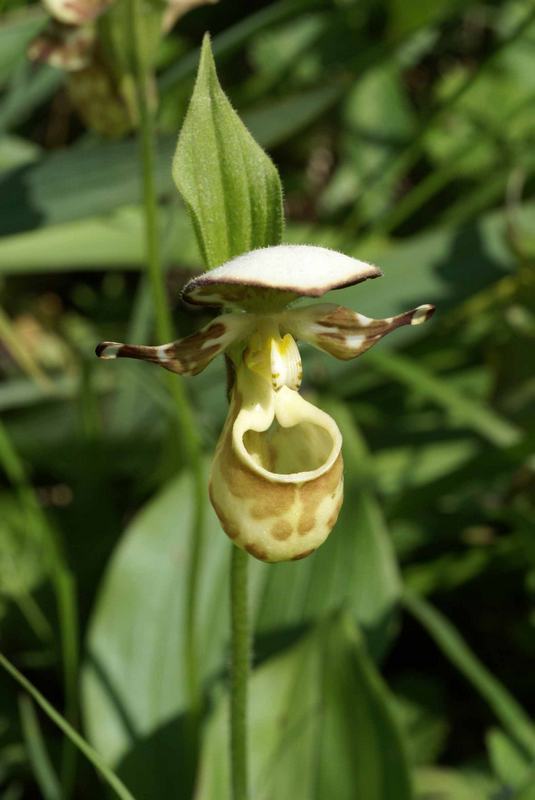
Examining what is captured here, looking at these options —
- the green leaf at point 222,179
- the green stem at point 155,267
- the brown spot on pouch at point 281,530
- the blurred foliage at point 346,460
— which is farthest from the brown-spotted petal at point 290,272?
the blurred foliage at point 346,460

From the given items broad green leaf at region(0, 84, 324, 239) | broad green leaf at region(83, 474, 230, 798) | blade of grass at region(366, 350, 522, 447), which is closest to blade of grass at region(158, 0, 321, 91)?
broad green leaf at region(0, 84, 324, 239)

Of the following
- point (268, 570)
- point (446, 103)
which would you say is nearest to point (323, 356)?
point (268, 570)

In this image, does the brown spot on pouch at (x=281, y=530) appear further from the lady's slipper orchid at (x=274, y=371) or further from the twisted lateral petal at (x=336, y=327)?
the twisted lateral petal at (x=336, y=327)

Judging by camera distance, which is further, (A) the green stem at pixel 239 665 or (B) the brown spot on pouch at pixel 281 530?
(A) the green stem at pixel 239 665

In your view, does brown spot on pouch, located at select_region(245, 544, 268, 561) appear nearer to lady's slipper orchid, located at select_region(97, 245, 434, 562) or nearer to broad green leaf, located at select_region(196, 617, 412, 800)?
lady's slipper orchid, located at select_region(97, 245, 434, 562)

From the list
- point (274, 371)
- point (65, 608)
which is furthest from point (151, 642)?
point (274, 371)
